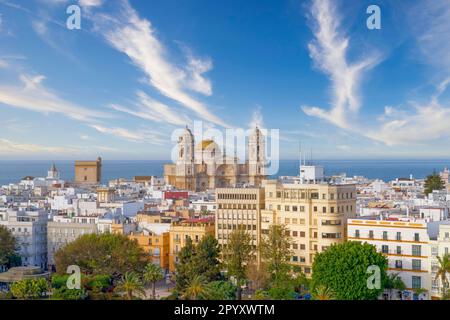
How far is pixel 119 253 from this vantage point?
31.5 m

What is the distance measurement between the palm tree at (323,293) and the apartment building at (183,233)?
980 cm

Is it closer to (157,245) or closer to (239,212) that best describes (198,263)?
(239,212)

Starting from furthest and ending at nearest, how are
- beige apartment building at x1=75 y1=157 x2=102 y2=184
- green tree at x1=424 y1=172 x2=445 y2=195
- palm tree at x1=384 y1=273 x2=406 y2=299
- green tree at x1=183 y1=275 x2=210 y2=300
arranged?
beige apartment building at x1=75 y1=157 x2=102 y2=184
green tree at x1=424 y1=172 x2=445 y2=195
palm tree at x1=384 y1=273 x2=406 y2=299
green tree at x1=183 y1=275 x2=210 y2=300

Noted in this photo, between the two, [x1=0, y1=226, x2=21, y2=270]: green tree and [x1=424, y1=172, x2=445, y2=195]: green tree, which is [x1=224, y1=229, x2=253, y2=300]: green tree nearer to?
[x1=0, y1=226, x2=21, y2=270]: green tree

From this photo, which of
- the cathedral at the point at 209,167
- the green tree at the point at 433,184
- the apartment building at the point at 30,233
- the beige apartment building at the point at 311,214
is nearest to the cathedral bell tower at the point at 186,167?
the cathedral at the point at 209,167

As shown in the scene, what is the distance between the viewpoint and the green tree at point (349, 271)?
25609 mm

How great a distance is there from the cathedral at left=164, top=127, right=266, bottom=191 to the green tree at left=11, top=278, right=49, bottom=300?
36.6 meters

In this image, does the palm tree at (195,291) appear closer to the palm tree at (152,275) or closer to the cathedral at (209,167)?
the palm tree at (152,275)

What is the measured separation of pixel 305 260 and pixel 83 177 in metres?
54.8

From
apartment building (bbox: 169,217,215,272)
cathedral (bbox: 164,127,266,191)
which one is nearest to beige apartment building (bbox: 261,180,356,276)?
apartment building (bbox: 169,217,215,272)

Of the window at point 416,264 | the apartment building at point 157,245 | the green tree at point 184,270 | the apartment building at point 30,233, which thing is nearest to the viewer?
the window at point 416,264

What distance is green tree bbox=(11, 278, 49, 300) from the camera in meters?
27.5

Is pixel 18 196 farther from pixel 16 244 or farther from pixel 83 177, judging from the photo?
pixel 83 177
